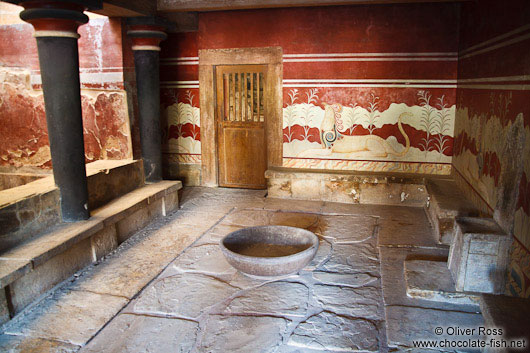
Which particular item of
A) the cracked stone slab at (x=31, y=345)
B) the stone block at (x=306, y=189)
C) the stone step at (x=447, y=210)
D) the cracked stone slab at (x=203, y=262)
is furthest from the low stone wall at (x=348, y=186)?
the cracked stone slab at (x=31, y=345)

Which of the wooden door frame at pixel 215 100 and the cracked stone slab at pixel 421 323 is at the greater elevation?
the wooden door frame at pixel 215 100

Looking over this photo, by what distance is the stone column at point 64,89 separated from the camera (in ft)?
11.1

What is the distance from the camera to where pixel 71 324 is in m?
2.75

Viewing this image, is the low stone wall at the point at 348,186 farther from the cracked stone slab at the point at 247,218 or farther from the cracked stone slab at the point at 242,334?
the cracked stone slab at the point at 242,334

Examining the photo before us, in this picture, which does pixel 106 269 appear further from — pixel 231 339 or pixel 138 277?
pixel 231 339

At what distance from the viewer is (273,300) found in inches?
118

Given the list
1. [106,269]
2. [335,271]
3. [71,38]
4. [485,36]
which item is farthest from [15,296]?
[485,36]

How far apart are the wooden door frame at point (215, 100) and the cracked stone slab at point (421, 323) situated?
3.56 metres

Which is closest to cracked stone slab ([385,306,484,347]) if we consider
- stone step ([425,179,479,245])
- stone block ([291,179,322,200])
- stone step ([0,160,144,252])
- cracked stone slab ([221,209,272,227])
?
stone step ([425,179,479,245])

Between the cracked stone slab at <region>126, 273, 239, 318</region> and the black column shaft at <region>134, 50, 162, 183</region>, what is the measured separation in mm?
2142

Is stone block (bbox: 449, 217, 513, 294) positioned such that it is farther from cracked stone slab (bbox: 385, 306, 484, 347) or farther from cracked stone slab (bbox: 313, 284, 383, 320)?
cracked stone slab (bbox: 313, 284, 383, 320)

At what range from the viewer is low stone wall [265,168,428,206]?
545 centimetres

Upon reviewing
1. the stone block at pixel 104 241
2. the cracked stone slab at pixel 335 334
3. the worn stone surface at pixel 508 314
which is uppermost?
the worn stone surface at pixel 508 314

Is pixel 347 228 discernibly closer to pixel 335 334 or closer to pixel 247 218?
pixel 247 218
